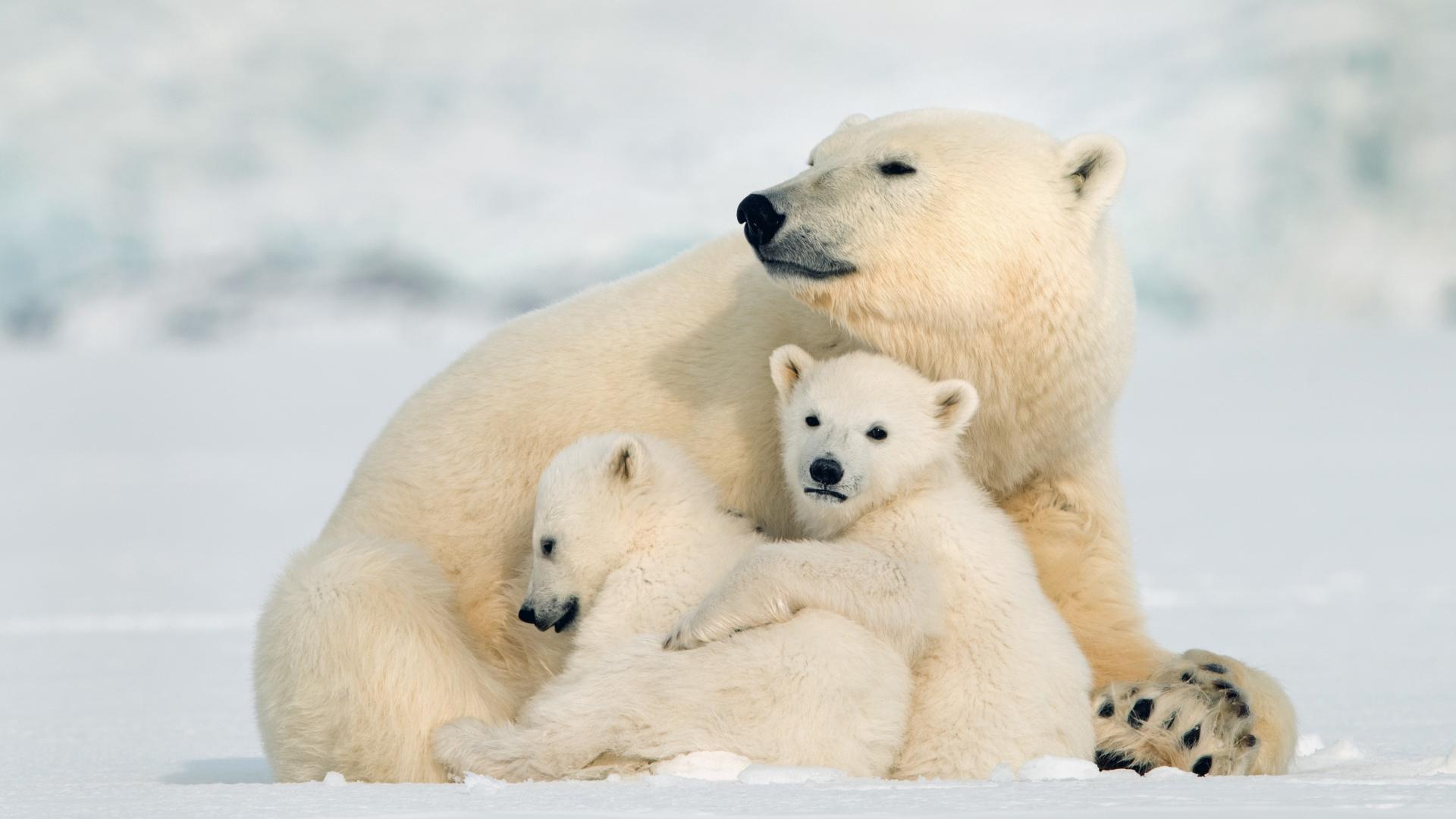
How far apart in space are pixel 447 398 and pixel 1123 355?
1593mm

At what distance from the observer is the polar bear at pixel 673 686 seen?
292 centimetres

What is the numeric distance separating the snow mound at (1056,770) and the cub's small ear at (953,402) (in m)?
0.71

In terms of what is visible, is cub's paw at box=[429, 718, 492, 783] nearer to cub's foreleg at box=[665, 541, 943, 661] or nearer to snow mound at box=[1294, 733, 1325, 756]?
cub's foreleg at box=[665, 541, 943, 661]

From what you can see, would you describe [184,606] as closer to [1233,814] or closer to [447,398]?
[447,398]

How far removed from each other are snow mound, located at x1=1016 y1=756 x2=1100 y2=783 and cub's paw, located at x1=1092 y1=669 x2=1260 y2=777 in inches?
15.4

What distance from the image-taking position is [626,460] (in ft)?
11.1

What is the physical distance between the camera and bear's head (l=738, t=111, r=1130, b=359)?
3336mm

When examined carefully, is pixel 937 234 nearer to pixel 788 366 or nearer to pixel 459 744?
pixel 788 366

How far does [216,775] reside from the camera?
4.09m

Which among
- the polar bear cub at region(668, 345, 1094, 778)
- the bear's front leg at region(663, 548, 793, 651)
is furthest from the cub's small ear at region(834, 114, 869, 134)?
the bear's front leg at region(663, 548, 793, 651)

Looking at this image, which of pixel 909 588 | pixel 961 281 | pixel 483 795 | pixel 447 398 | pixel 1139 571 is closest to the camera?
pixel 483 795

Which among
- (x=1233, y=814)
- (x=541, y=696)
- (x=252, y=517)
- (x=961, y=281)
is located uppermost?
(x=252, y=517)

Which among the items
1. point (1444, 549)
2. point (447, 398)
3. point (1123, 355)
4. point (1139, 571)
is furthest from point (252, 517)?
point (1123, 355)

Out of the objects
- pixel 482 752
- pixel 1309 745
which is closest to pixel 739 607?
pixel 482 752
